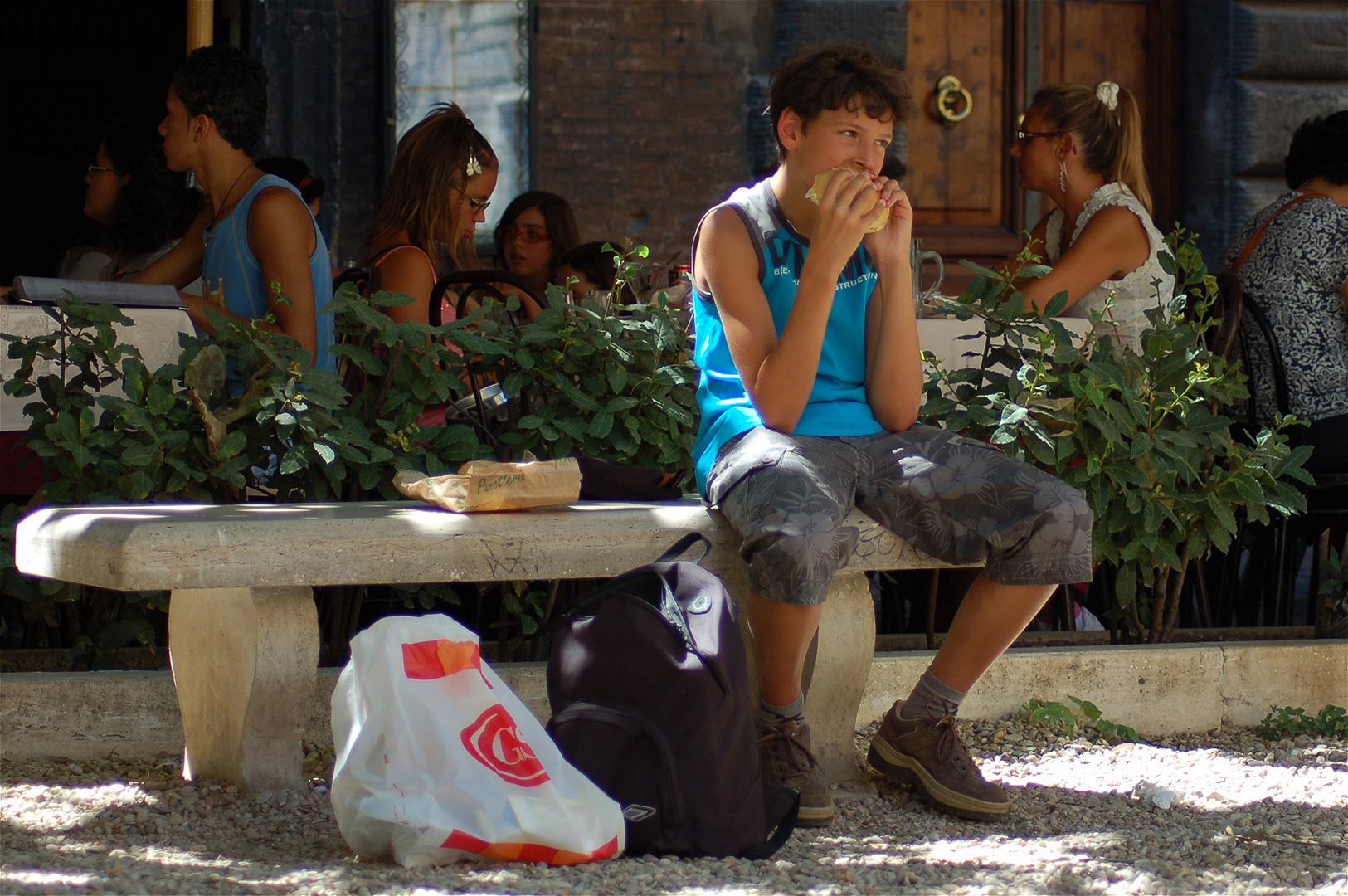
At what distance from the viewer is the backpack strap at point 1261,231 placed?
13.5 ft

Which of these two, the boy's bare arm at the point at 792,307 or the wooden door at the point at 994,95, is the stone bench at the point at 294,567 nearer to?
the boy's bare arm at the point at 792,307

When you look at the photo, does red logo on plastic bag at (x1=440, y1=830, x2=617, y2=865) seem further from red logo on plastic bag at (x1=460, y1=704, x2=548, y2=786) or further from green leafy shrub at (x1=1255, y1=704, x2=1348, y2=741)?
green leafy shrub at (x1=1255, y1=704, x2=1348, y2=741)

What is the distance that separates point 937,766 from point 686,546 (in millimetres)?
645

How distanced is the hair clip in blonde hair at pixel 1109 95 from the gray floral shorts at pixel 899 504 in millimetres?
1947

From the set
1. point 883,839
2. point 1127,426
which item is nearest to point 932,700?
point 883,839

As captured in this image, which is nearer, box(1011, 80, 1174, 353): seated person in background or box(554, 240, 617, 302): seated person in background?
box(1011, 80, 1174, 353): seated person in background

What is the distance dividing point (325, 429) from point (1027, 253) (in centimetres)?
172

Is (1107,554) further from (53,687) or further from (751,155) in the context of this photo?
(751,155)

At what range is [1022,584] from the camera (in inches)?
101

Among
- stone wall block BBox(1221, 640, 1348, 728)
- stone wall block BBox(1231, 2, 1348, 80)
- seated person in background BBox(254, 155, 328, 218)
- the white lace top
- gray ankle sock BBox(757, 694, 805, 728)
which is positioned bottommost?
stone wall block BBox(1221, 640, 1348, 728)

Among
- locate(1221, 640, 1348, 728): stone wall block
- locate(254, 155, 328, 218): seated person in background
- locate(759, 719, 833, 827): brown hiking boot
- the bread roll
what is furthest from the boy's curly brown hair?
locate(254, 155, 328, 218): seated person in background

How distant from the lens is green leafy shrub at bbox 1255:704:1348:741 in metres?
3.20

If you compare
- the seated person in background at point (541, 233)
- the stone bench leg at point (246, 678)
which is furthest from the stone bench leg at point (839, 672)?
the seated person in background at point (541, 233)

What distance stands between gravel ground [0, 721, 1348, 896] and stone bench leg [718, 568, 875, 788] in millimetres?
115
